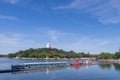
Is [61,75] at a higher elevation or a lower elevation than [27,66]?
lower

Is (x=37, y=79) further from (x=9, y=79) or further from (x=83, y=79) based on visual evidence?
(x=83, y=79)

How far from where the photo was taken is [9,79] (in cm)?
4847

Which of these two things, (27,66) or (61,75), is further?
(27,66)

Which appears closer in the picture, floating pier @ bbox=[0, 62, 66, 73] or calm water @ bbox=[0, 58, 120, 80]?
calm water @ bbox=[0, 58, 120, 80]

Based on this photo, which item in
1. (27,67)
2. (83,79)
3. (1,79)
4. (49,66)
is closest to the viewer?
(1,79)

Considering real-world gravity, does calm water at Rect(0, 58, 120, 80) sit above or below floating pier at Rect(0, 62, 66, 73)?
below

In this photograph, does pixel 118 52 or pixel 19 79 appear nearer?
pixel 19 79

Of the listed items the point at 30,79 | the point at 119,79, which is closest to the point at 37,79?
the point at 30,79

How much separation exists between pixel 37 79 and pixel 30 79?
1.54 m

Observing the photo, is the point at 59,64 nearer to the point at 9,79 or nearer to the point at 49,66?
the point at 49,66

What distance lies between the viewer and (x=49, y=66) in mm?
87438

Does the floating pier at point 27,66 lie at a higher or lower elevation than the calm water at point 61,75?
higher

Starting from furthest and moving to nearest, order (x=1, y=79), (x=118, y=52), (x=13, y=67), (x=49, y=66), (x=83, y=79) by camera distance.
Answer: (x=118, y=52)
(x=49, y=66)
(x=13, y=67)
(x=83, y=79)
(x=1, y=79)

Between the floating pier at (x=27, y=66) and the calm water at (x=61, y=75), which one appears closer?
the calm water at (x=61, y=75)
